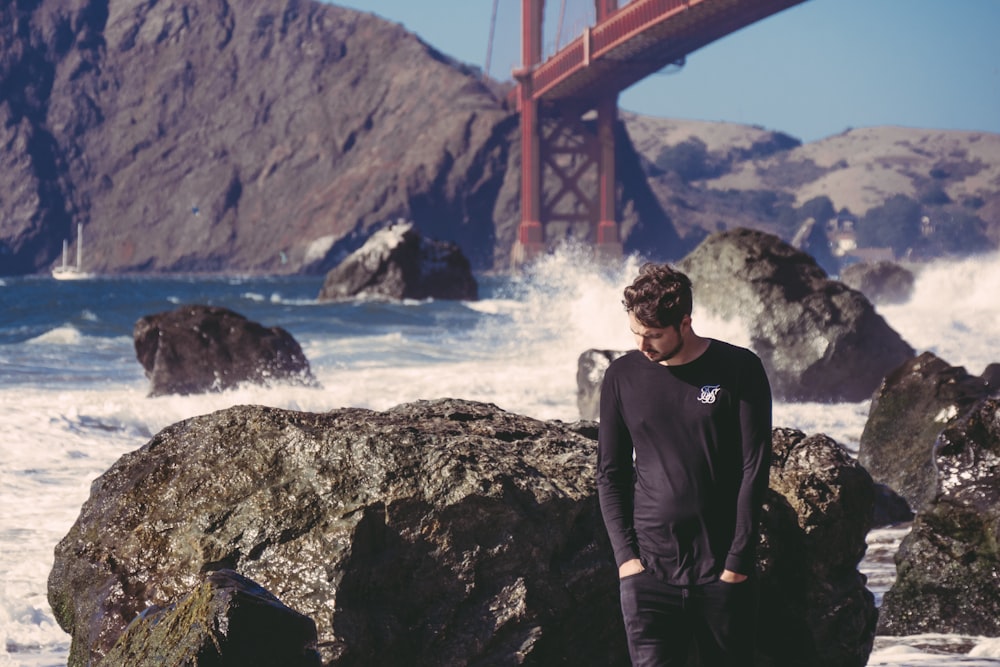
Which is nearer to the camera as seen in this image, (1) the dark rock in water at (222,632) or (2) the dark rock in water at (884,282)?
(1) the dark rock in water at (222,632)

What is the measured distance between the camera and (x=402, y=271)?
28562 mm

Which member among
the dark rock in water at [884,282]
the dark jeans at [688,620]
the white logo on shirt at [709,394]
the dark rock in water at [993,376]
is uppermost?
the dark rock in water at [884,282]

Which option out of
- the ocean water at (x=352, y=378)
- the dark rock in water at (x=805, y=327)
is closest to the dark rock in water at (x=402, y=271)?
the ocean water at (x=352, y=378)

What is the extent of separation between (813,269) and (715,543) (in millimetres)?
9023

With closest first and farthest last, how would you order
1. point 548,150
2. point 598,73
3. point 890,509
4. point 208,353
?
point 890,509 → point 208,353 → point 598,73 → point 548,150

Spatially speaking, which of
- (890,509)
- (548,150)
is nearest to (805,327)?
(890,509)

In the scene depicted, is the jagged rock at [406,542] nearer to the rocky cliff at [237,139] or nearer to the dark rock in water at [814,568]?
the dark rock in water at [814,568]

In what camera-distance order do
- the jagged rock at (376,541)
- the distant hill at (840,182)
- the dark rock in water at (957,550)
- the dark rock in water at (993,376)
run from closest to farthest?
the jagged rock at (376,541), the dark rock in water at (957,550), the dark rock in water at (993,376), the distant hill at (840,182)

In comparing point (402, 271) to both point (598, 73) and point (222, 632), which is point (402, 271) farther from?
point (598, 73)

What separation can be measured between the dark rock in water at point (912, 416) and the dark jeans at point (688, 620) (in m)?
4.14

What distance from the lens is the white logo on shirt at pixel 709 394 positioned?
2.15 m

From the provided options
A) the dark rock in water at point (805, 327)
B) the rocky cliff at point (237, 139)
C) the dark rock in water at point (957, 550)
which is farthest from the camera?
the rocky cliff at point (237, 139)

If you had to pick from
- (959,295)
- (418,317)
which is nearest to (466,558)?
(418,317)

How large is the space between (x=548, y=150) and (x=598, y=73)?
1416 centimetres
